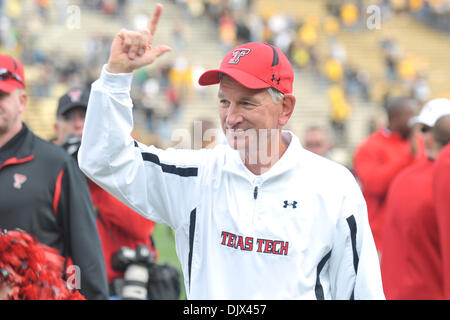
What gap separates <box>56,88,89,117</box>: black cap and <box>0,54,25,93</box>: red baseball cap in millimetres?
869

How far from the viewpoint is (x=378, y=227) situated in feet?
22.7

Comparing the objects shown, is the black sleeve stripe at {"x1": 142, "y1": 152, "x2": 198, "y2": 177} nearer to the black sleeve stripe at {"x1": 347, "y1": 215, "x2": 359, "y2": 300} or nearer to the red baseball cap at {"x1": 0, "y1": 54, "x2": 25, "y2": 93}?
the black sleeve stripe at {"x1": 347, "y1": 215, "x2": 359, "y2": 300}

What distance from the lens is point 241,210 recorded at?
112 inches

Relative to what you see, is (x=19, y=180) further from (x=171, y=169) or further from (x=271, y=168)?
(x=271, y=168)

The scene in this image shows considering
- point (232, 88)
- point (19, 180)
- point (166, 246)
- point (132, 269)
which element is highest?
point (232, 88)

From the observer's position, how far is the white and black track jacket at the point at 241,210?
272 cm

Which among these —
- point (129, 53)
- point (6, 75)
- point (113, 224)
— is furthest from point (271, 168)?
point (113, 224)

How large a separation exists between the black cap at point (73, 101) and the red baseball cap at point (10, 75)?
0.87 meters

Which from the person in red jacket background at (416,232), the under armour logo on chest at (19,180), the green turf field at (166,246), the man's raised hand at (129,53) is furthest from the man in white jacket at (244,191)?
the green turf field at (166,246)

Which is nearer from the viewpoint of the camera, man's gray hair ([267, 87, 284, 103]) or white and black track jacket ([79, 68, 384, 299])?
white and black track jacket ([79, 68, 384, 299])

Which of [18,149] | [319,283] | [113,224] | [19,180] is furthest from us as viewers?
[113,224]

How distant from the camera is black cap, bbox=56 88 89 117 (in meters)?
4.96

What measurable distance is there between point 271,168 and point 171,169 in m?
0.38

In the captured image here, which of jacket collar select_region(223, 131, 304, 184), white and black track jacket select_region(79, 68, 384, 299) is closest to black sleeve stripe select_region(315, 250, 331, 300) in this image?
white and black track jacket select_region(79, 68, 384, 299)
